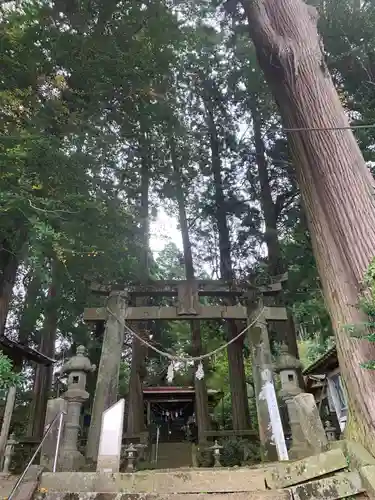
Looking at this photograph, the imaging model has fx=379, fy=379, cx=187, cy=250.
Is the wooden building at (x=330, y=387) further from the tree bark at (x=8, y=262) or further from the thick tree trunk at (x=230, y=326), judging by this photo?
the tree bark at (x=8, y=262)

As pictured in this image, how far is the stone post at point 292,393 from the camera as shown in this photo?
18.2 feet

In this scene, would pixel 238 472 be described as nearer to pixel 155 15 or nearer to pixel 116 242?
pixel 116 242

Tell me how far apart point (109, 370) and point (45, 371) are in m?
5.01

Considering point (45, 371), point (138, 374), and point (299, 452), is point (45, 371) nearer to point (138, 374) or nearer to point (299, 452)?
point (138, 374)

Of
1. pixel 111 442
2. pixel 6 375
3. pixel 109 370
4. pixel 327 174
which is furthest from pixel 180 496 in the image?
pixel 327 174

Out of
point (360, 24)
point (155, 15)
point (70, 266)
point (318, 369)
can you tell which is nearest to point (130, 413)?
point (70, 266)

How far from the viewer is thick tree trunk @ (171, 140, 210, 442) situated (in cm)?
1074

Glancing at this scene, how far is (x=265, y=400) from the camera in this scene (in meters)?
6.95

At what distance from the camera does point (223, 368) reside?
52.2 feet

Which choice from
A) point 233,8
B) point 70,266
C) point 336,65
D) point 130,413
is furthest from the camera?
point 130,413

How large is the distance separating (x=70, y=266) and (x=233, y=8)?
6.44 metres

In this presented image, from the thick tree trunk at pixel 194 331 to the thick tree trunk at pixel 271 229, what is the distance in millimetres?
2407

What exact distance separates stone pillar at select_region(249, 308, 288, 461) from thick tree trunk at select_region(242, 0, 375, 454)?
2489 mm

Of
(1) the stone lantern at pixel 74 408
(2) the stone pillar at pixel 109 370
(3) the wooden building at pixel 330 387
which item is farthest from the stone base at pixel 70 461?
(3) the wooden building at pixel 330 387
